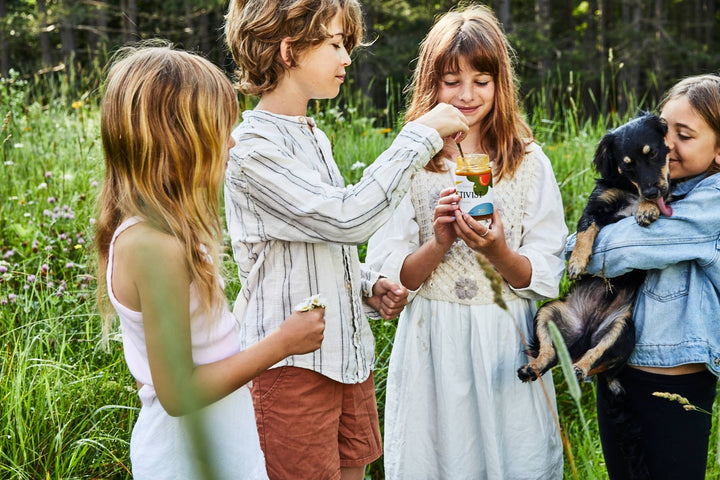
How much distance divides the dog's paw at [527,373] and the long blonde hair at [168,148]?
1.17m

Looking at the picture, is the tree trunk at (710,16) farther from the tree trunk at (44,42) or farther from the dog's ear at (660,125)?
the dog's ear at (660,125)

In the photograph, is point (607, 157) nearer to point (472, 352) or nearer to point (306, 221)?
point (472, 352)

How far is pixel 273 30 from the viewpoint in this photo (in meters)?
2.04

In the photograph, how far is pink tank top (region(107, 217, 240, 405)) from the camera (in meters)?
1.63

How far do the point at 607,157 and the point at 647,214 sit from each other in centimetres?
38

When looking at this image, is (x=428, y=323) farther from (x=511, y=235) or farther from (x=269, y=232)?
(x=269, y=232)

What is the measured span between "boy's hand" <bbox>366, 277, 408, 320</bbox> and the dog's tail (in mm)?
810

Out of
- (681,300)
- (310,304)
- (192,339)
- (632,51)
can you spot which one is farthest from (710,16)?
(192,339)

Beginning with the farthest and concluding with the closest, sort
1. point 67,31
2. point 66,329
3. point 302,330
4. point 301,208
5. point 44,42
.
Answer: point 44,42 → point 67,31 → point 66,329 → point 301,208 → point 302,330

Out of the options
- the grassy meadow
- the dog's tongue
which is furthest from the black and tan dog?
the grassy meadow

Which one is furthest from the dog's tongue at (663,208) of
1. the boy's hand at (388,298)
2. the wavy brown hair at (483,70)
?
the boy's hand at (388,298)

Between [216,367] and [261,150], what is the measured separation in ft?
2.07

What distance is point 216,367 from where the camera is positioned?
1644 mm

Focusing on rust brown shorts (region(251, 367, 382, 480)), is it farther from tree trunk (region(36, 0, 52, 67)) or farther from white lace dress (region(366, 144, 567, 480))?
tree trunk (region(36, 0, 52, 67))
